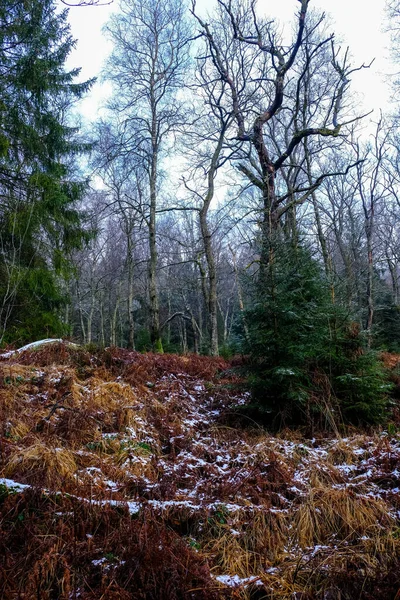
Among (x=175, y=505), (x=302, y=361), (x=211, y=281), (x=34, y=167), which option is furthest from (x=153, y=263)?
(x=175, y=505)

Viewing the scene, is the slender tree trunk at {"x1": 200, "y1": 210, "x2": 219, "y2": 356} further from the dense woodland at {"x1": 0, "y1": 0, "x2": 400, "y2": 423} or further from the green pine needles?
the green pine needles

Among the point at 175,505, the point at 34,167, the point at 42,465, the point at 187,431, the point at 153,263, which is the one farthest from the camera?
the point at 153,263

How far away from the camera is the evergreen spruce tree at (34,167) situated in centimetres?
871

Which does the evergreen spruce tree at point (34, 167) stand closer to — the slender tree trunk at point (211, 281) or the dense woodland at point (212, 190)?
the dense woodland at point (212, 190)

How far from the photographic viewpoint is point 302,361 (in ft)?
16.1

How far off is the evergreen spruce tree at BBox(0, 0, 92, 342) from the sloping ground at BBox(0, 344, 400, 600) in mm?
4688

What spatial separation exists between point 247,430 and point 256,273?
223 cm

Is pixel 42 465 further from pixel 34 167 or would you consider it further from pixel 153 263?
pixel 153 263

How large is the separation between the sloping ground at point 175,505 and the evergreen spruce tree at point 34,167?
469cm

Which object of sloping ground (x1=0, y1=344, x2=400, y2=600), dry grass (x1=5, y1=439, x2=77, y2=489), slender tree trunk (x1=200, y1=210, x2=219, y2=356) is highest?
slender tree trunk (x1=200, y1=210, x2=219, y2=356)

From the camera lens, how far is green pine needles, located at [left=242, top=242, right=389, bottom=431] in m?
4.86

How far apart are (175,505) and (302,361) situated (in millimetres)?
2699

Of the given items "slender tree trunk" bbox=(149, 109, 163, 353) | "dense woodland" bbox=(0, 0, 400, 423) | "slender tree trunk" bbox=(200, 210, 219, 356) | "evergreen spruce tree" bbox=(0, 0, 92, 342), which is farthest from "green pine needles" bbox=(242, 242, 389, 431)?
"slender tree trunk" bbox=(200, 210, 219, 356)

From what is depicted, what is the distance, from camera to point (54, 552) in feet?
7.14
